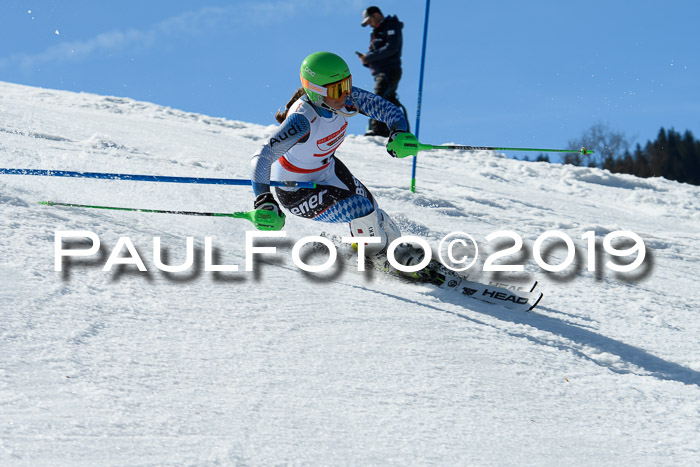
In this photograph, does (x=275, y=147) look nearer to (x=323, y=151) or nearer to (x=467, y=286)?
(x=323, y=151)

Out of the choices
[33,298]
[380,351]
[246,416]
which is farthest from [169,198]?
[246,416]

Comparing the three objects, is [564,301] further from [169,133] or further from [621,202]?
[169,133]

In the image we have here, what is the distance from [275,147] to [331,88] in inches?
20.3

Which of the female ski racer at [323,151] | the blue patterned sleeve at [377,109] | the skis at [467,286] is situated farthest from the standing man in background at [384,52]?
the skis at [467,286]

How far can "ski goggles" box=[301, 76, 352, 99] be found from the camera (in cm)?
427

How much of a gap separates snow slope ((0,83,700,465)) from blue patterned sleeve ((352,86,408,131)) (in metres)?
1.11

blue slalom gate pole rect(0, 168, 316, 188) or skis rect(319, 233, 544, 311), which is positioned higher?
blue slalom gate pole rect(0, 168, 316, 188)

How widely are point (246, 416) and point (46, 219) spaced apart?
2673 millimetres

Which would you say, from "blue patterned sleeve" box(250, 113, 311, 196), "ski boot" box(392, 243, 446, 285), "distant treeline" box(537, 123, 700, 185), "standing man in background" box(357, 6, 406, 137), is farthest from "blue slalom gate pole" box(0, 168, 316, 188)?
"distant treeline" box(537, 123, 700, 185)

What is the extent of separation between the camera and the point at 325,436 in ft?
7.77

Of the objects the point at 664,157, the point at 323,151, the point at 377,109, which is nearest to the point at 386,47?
the point at 377,109

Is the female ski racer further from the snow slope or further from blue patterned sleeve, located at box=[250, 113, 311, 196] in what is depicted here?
the snow slope

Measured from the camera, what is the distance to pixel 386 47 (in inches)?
420

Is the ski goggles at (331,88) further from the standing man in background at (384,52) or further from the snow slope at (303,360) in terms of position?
the standing man in background at (384,52)
